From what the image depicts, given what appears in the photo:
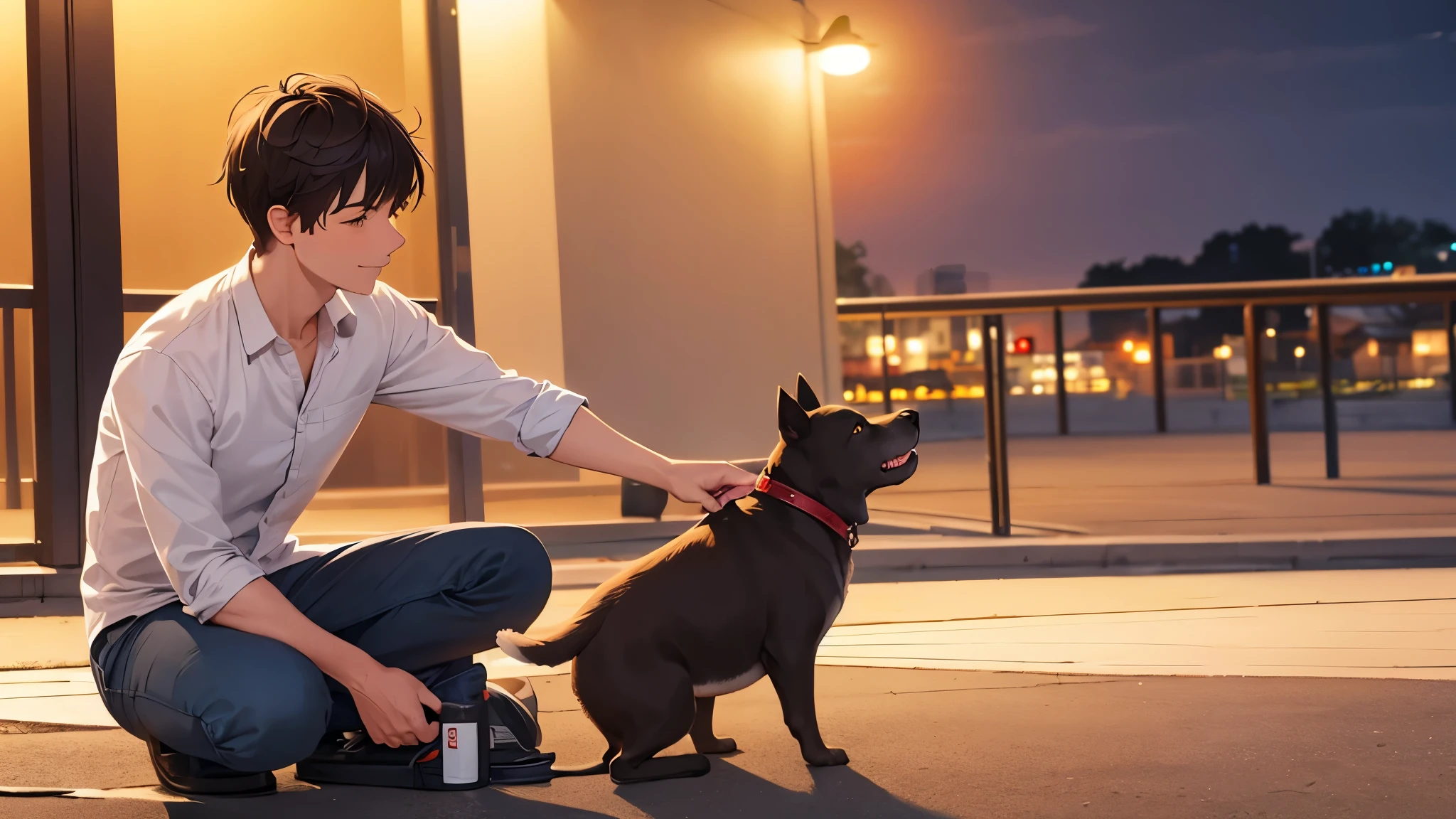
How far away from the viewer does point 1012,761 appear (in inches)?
102

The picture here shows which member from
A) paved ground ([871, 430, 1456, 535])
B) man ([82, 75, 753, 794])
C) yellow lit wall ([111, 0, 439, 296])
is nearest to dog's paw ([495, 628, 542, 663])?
man ([82, 75, 753, 794])

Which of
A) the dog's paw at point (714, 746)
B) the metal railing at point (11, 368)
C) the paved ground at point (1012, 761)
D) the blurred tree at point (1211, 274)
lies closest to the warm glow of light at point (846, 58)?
the blurred tree at point (1211, 274)

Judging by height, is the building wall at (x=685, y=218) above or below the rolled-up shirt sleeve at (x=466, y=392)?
above

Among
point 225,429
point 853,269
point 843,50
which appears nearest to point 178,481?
point 225,429

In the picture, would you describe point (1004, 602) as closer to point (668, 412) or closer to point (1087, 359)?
point (668, 412)

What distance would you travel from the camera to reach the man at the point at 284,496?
6.98 feet

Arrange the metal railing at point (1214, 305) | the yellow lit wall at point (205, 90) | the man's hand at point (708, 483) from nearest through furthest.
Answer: the man's hand at point (708, 483) → the yellow lit wall at point (205, 90) → the metal railing at point (1214, 305)

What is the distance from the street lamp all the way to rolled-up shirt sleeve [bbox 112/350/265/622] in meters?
6.46

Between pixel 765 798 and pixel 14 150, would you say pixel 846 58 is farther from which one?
pixel 765 798

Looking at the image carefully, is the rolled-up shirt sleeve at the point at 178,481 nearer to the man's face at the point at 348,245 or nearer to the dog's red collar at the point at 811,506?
the man's face at the point at 348,245

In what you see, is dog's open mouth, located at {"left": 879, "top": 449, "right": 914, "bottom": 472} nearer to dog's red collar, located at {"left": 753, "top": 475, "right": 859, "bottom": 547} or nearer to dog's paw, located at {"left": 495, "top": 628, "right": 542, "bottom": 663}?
dog's red collar, located at {"left": 753, "top": 475, "right": 859, "bottom": 547}

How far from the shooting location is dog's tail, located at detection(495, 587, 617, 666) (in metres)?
2.34

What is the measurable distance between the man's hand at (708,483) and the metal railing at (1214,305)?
12.7ft

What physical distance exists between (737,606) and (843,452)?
0.41m
